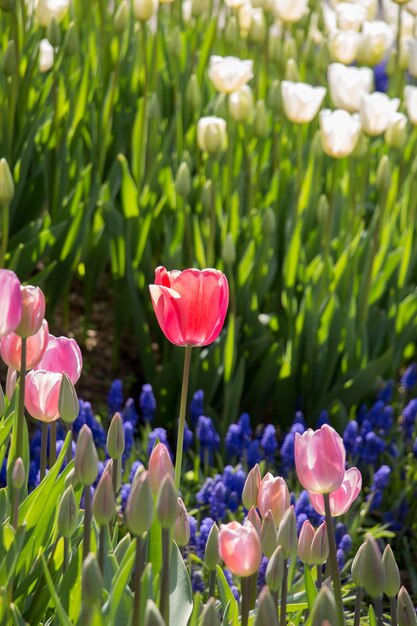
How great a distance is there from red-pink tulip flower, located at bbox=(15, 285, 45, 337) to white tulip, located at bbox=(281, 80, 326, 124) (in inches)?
69.1

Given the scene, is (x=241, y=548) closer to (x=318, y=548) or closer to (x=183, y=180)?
(x=318, y=548)

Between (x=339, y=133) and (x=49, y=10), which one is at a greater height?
(x=49, y=10)

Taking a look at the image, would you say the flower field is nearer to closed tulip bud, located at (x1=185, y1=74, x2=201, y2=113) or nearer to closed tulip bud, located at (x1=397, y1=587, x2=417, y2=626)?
closed tulip bud, located at (x1=185, y1=74, x2=201, y2=113)

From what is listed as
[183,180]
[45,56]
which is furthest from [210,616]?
[45,56]

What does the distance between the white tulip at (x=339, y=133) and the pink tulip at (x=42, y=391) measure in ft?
5.05

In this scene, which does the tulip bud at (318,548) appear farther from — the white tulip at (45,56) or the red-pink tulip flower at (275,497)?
the white tulip at (45,56)

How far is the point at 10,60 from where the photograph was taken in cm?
254

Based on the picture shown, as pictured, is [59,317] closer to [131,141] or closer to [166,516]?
[131,141]

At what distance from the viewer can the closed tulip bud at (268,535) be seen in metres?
1.17

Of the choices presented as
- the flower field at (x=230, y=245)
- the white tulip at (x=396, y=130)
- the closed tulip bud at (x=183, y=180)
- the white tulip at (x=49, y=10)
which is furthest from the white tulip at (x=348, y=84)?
the white tulip at (x=49, y=10)

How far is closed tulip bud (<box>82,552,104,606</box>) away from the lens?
1.00m

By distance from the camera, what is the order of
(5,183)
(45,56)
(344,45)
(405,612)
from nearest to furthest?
(405,612)
(5,183)
(45,56)
(344,45)

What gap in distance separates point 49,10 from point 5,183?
2.94 ft

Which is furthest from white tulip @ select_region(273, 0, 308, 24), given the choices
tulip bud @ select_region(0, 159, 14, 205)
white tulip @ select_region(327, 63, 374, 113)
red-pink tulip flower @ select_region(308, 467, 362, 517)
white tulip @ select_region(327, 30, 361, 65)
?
red-pink tulip flower @ select_region(308, 467, 362, 517)
